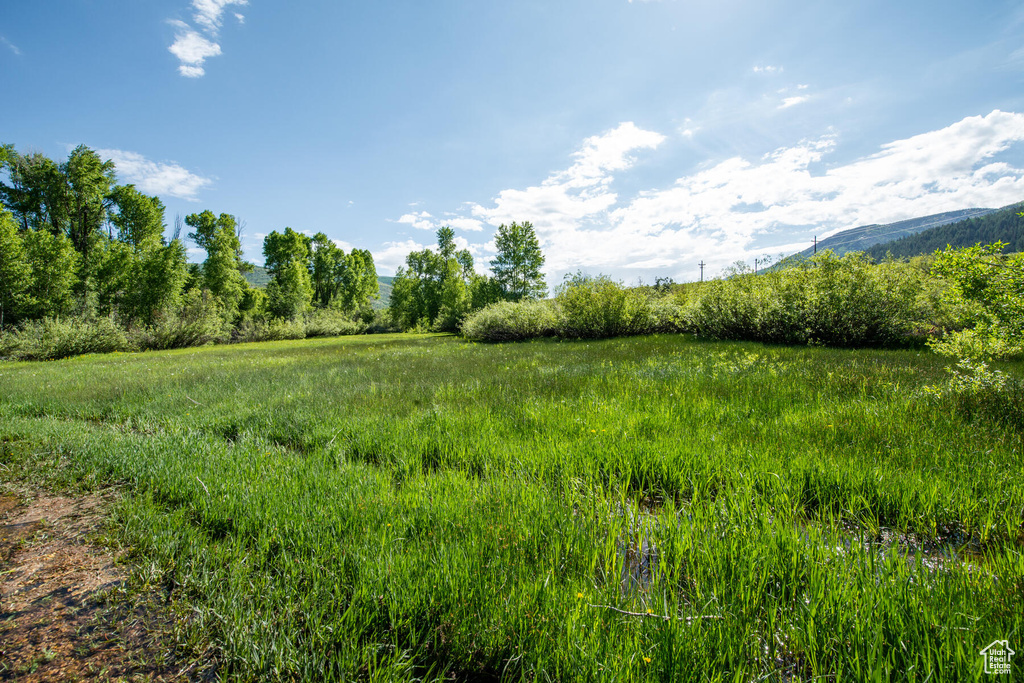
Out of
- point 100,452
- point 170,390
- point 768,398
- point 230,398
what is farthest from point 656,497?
point 170,390

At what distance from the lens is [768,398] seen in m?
5.28

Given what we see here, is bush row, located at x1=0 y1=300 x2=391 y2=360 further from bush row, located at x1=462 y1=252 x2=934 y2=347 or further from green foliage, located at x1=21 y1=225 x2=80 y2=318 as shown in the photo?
bush row, located at x1=462 y1=252 x2=934 y2=347

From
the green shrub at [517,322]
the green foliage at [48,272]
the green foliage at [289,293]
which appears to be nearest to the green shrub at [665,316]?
the green shrub at [517,322]

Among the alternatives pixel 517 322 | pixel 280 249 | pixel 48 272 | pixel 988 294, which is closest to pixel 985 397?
pixel 988 294

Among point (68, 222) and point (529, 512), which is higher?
point (68, 222)

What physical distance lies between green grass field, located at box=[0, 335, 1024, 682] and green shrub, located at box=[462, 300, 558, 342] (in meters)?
16.0

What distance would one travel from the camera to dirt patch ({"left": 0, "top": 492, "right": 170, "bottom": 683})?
1.61 m

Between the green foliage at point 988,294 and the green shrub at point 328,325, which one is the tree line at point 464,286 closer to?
the green shrub at point 328,325

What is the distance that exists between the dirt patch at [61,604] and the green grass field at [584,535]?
205 millimetres

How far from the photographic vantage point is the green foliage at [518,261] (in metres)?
46.1

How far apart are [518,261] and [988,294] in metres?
43.5

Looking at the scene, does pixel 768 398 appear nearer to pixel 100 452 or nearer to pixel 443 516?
pixel 443 516

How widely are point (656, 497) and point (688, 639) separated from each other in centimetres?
170

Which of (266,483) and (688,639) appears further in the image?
(266,483)
